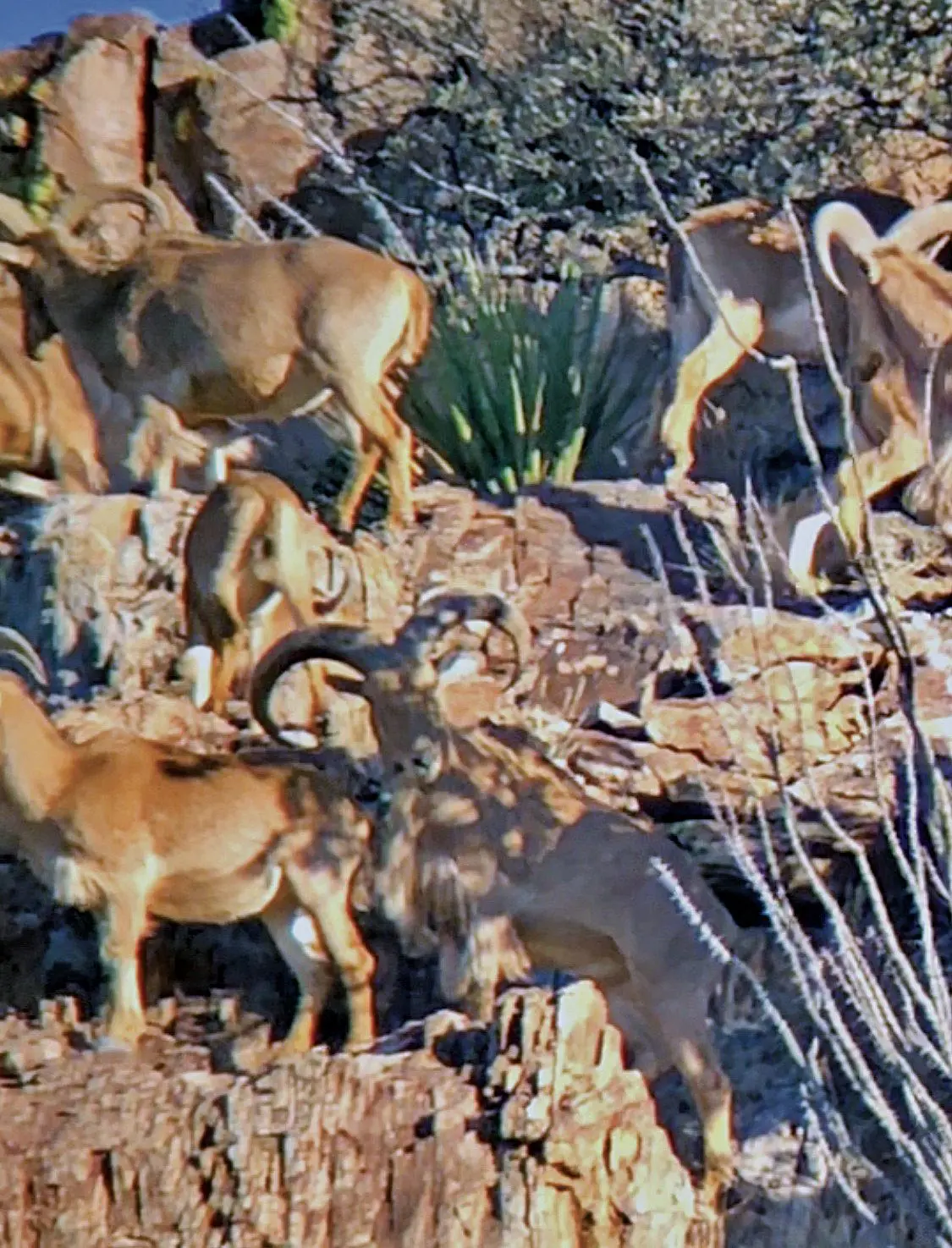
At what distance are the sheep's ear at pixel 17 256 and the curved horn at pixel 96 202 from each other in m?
0.15

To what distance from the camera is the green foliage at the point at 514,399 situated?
948 cm

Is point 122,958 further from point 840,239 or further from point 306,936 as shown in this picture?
point 840,239

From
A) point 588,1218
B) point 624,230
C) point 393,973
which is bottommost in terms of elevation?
point 624,230

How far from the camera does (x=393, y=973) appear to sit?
6746 millimetres

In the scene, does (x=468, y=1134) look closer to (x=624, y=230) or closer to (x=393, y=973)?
(x=393, y=973)

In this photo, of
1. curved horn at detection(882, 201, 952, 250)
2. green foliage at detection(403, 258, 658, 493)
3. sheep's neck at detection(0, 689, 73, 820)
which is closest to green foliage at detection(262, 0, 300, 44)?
green foliage at detection(403, 258, 658, 493)

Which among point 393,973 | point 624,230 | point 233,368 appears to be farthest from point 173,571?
point 624,230

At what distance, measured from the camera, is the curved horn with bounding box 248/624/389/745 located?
6.39m

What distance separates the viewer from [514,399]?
375 inches

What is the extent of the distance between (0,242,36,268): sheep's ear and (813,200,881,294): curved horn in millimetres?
2345

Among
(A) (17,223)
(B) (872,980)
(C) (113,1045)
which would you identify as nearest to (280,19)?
(A) (17,223)

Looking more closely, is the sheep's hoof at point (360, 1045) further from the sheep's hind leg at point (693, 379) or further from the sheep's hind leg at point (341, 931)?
the sheep's hind leg at point (693, 379)

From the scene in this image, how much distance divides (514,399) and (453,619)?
3.17m

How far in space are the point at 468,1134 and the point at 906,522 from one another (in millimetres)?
3263
